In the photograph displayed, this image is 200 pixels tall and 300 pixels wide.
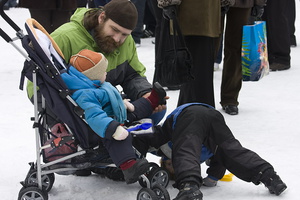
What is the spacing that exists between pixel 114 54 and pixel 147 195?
3.34 feet

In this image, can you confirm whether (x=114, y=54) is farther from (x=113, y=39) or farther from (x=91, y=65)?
(x=91, y=65)

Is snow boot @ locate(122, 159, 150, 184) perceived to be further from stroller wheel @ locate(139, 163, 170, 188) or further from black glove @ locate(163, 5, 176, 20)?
black glove @ locate(163, 5, 176, 20)

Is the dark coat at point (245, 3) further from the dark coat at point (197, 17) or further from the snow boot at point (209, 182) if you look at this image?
the snow boot at point (209, 182)

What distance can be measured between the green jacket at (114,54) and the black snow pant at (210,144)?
1.47 feet

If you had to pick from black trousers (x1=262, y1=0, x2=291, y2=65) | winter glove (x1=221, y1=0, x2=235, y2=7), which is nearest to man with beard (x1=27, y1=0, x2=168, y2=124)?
winter glove (x1=221, y1=0, x2=235, y2=7)

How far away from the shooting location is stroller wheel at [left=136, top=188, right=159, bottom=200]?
3.54 m

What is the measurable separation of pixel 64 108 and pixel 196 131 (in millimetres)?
773

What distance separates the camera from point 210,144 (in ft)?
12.6

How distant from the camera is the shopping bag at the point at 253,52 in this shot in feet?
16.9

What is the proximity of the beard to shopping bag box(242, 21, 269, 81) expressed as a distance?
1.48 metres

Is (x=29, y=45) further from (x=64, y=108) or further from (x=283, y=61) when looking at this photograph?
(x=283, y=61)

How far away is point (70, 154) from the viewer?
3.66 metres

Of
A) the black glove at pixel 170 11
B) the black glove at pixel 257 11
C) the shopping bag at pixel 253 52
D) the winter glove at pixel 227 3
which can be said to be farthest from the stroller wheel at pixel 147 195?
the black glove at pixel 257 11

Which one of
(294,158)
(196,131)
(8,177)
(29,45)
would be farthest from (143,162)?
(294,158)
